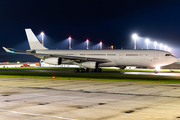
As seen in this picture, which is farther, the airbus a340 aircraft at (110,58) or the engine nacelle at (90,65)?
the engine nacelle at (90,65)

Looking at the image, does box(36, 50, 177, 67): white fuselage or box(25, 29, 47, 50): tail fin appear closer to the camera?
box(36, 50, 177, 67): white fuselage

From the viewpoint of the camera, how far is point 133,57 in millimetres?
47125

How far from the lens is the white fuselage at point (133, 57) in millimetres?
45844

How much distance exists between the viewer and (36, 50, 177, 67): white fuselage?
4584 cm

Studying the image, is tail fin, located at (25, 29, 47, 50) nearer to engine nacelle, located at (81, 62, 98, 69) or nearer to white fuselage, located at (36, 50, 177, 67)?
white fuselage, located at (36, 50, 177, 67)

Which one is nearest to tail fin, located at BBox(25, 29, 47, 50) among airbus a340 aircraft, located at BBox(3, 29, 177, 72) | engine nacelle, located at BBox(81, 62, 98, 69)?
airbus a340 aircraft, located at BBox(3, 29, 177, 72)

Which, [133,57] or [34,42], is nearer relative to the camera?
[133,57]

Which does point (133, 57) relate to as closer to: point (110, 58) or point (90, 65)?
point (110, 58)

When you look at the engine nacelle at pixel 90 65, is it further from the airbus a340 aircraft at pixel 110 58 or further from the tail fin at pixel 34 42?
the tail fin at pixel 34 42

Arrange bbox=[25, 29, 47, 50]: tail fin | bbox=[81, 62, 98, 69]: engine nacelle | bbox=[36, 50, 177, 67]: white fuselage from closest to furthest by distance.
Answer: bbox=[36, 50, 177, 67]: white fuselage
bbox=[81, 62, 98, 69]: engine nacelle
bbox=[25, 29, 47, 50]: tail fin

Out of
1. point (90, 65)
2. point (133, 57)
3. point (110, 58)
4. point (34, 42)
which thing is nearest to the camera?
point (133, 57)

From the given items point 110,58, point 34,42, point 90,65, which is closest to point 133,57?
point 110,58

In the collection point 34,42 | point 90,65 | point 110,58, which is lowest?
point 90,65

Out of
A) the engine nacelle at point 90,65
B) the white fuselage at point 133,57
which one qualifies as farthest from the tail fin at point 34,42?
the engine nacelle at point 90,65
